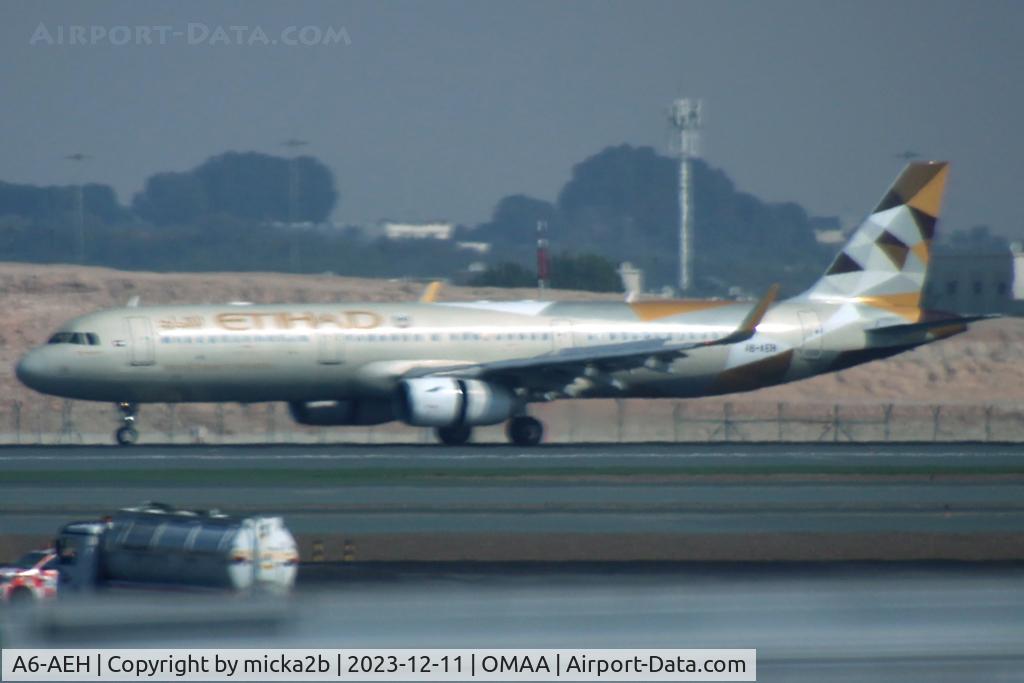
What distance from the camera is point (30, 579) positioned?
15.6 metres

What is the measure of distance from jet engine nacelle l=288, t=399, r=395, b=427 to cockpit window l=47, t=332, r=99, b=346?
4894mm

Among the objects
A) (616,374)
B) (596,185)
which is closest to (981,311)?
(616,374)

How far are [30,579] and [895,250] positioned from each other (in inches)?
1156

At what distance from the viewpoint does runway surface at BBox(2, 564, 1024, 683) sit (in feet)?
26.9

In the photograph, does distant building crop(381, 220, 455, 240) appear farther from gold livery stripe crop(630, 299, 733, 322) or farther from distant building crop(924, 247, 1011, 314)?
gold livery stripe crop(630, 299, 733, 322)

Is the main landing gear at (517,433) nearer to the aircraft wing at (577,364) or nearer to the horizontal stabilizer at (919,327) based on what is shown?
the aircraft wing at (577,364)

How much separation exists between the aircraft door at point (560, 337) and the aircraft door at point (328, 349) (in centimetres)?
534

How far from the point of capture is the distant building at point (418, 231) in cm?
9938

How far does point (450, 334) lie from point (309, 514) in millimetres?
14763

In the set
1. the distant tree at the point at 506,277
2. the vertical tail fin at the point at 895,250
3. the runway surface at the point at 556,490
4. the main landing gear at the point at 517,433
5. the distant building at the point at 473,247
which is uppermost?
the distant building at the point at 473,247

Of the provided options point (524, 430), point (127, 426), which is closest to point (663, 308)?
point (524, 430)

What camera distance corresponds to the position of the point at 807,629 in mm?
8344

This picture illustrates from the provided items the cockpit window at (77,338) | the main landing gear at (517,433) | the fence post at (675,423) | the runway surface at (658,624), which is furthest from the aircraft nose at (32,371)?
the runway surface at (658,624)

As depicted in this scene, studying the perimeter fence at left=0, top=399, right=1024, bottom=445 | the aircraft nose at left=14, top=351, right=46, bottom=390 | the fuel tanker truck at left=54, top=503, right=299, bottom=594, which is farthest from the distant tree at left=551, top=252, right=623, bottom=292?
the fuel tanker truck at left=54, top=503, right=299, bottom=594
